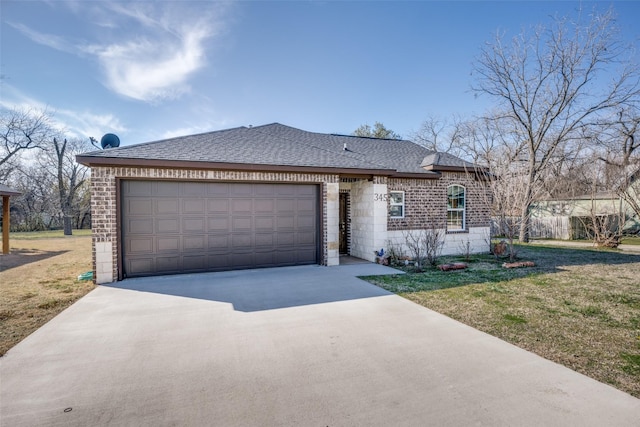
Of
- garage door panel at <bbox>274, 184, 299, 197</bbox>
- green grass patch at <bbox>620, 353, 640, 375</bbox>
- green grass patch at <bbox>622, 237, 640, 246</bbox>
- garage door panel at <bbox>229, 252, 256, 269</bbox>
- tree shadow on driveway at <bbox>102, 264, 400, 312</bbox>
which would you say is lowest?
green grass patch at <bbox>622, 237, 640, 246</bbox>

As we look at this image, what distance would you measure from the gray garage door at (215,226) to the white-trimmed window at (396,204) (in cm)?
300

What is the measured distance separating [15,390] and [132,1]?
9108 millimetres

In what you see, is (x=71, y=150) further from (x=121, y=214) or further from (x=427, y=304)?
(x=427, y=304)

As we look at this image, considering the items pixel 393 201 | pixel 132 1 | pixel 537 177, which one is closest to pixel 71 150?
pixel 132 1

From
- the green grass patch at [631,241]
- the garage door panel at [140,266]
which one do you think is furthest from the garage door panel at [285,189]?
the green grass patch at [631,241]

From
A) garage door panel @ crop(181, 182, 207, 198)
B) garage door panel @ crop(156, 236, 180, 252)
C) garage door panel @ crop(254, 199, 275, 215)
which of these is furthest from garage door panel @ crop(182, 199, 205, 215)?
garage door panel @ crop(254, 199, 275, 215)

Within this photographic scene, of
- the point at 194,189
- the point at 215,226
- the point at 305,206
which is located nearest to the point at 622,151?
the point at 305,206

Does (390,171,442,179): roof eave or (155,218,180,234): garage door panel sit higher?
(390,171,442,179): roof eave

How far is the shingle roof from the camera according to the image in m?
7.93

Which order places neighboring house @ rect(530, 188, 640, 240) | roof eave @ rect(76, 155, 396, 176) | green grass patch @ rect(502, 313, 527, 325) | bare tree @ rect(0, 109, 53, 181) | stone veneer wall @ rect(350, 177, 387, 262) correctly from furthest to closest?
bare tree @ rect(0, 109, 53, 181), neighboring house @ rect(530, 188, 640, 240), stone veneer wall @ rect(350, 177, 387, 262), roof eave @ rect(76, 155, 396, 176), green grass patch @ rect(502, 313, 527, 325)

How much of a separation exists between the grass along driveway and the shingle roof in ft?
13.0

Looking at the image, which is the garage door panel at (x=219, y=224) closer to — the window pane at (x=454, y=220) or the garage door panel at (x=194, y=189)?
the garage door panel at (x=194, y=189)

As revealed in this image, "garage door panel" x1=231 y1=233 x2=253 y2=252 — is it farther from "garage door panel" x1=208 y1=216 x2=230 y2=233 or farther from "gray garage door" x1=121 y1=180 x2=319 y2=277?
"garage door panel" x1=208 y1=216 x2=230 y2=233

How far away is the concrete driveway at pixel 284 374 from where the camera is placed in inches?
104
